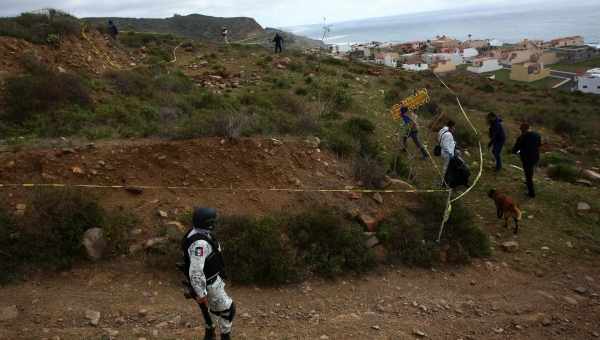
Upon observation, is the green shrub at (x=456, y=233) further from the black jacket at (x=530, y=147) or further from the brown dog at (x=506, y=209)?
the black jacket at (x=530, y=147)

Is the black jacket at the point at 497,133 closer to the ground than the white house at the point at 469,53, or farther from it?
closer to the ground

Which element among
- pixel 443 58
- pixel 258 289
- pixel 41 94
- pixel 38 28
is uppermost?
pixel 38 28

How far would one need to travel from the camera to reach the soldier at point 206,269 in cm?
347

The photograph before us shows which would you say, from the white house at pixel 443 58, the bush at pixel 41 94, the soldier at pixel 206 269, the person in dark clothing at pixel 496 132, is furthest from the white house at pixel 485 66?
the soldier at pixel 206 269

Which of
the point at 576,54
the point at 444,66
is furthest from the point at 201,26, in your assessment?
the point at 576,54

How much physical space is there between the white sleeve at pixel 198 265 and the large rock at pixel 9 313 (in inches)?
101

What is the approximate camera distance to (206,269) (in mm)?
3588

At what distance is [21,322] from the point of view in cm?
432

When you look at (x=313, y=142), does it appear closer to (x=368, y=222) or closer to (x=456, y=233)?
(x=368, y=222)

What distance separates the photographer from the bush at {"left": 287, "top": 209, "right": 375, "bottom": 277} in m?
5.58

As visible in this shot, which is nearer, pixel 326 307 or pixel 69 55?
pixel 326 307

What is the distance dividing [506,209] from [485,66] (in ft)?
221

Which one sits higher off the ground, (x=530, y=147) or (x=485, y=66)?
(x=485, y=66)

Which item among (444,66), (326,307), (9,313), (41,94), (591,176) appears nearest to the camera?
(9,313)
